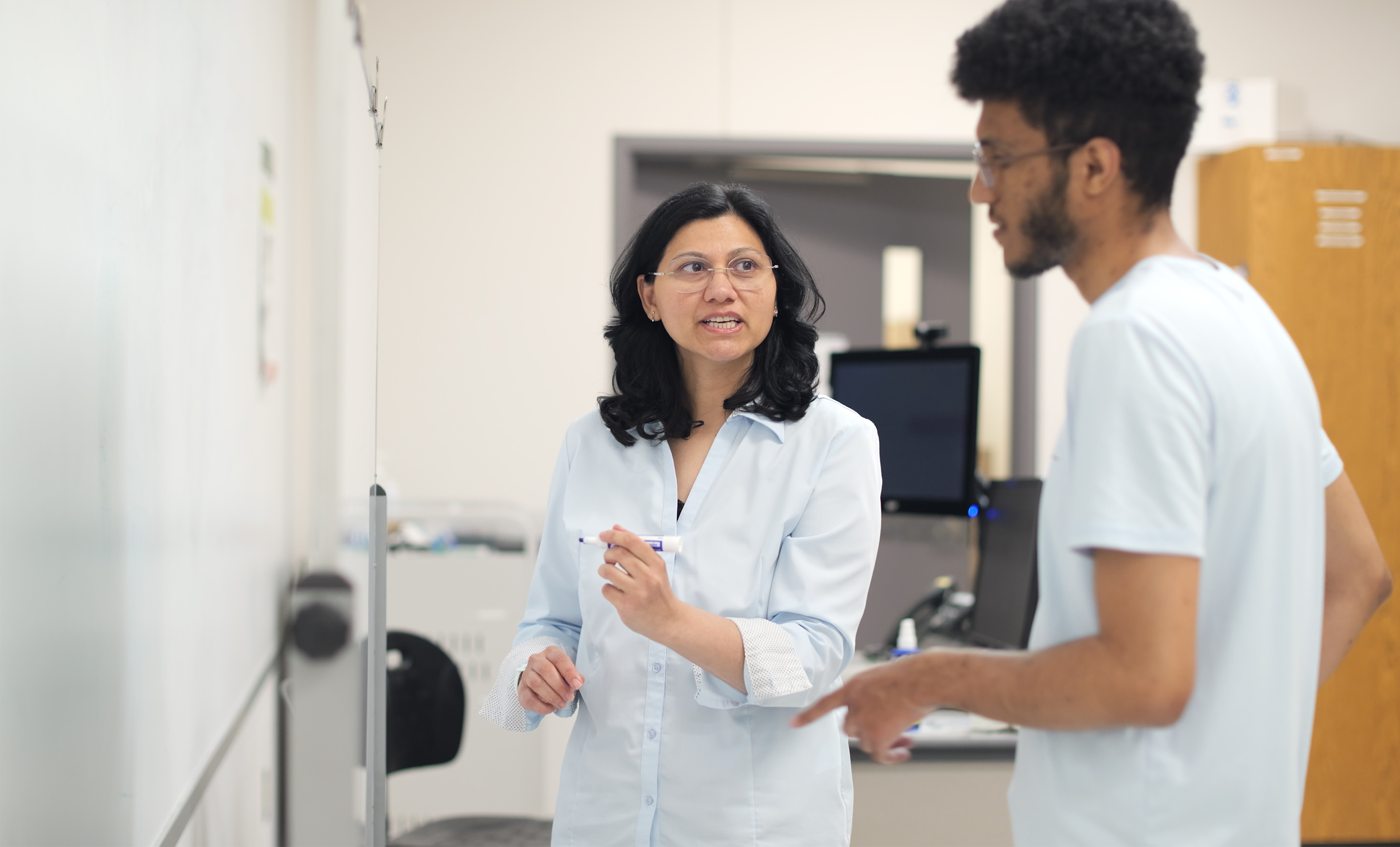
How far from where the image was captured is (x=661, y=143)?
3.45 m

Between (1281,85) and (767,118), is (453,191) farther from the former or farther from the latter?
(1281,85)

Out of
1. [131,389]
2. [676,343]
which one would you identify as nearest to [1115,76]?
[676,343]

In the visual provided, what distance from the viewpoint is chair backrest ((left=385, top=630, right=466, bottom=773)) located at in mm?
2199

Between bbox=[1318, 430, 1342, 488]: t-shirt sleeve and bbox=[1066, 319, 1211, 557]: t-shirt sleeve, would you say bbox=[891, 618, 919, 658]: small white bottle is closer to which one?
bbox=[1318, 430, 1342, 488]: t-shirt sleeve

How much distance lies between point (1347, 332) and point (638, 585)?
3066 millimetres

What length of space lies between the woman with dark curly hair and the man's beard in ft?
1.69

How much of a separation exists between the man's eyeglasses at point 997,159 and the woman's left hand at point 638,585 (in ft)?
1.77

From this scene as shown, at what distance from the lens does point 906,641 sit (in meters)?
2.47

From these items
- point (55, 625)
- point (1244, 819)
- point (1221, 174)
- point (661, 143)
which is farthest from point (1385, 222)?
point (55, 625)

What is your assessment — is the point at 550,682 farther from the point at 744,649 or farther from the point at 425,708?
Answer: the point at 425,708

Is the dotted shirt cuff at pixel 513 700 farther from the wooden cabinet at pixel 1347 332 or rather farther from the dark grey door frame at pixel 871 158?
the wooden cabinet at pixel 1347 332

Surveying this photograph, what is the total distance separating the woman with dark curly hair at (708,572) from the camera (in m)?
1.27

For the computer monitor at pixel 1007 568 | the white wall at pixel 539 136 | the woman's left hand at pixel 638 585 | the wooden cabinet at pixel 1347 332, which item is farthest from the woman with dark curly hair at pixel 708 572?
the wooden cabinet at pixel 1347 332

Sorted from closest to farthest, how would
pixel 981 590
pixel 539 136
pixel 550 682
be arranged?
pixel 550 682, pixel 981 590, pixel 539 136
